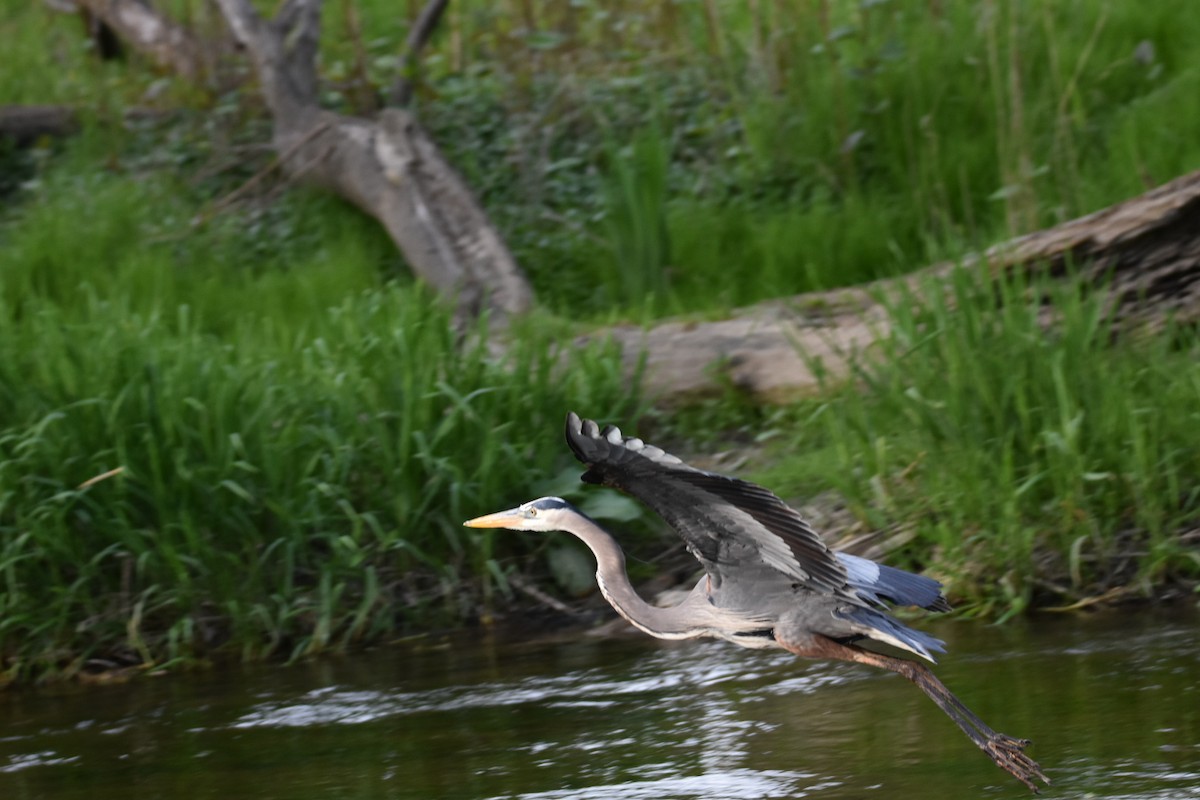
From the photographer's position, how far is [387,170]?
26.4 feet

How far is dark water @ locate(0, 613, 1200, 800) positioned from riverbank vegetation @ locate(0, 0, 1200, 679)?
0.33 meters

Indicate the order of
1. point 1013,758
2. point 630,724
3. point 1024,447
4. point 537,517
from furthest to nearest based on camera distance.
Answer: point 1024,447 → point 630,724 → point 537,517 → point 1013,758

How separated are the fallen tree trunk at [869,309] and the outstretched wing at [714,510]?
95.9 inches

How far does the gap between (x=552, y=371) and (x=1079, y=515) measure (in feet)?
7.32

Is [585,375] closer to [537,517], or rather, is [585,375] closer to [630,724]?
[630,724]

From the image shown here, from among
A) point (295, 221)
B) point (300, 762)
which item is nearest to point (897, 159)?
point (295, 221)

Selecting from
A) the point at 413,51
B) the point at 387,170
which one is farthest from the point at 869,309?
the point at 413,51

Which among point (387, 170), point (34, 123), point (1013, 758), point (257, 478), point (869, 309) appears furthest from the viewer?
point (34, 123)

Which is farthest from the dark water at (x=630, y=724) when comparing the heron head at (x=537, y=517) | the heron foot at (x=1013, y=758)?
the heron head at (x=537, y=517)

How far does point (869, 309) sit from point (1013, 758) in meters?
3.51

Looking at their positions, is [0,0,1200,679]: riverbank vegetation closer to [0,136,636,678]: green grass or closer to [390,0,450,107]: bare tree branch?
[0,136,636,678]: green grass

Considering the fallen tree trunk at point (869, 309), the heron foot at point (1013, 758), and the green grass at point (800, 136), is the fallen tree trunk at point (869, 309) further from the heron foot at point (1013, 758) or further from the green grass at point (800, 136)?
the heron foot at point (1013, 758)

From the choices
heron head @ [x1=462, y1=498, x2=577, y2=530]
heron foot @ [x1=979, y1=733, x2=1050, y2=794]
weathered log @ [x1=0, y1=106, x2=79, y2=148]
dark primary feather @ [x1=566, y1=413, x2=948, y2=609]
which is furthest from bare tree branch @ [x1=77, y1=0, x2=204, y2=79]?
heron foot @ [x1=979, y1=733, x2=1050, y2=794]

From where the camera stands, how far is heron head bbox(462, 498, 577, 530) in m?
3.36
